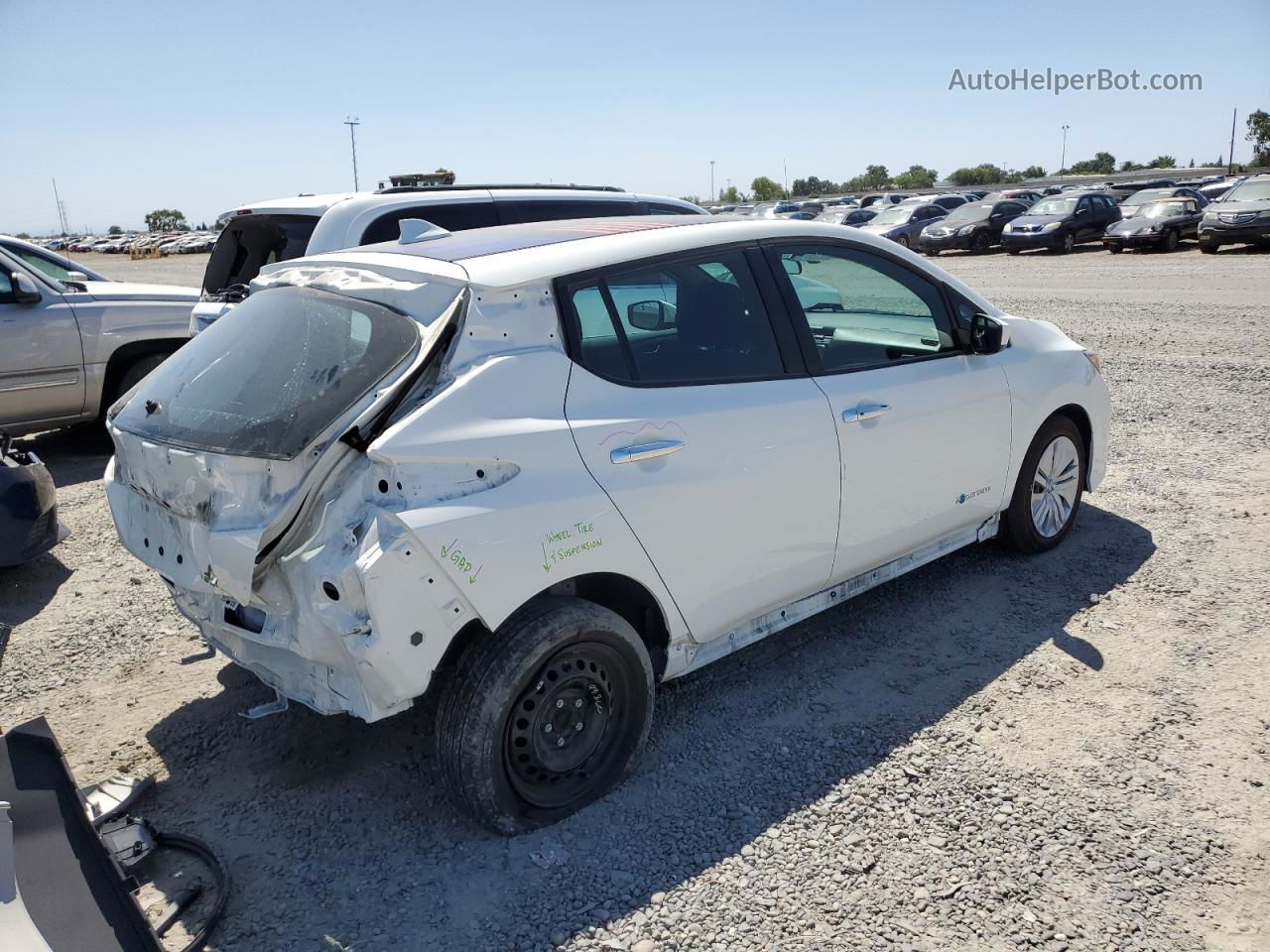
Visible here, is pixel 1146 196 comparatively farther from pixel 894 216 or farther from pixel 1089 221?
pixel 894 216

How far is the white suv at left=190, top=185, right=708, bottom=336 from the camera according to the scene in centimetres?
673

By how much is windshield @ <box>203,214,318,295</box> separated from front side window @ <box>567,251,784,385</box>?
4.60 meters

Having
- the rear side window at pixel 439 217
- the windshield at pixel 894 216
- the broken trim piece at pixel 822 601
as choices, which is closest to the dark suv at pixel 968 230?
the windshield at pixel 894 216

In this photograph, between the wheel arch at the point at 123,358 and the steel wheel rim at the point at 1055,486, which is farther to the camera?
the wheel arch at the point at 123,358

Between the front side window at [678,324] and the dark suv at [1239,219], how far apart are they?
2161cm

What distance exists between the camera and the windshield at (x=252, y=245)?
23.8 ft

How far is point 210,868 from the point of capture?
116 inches

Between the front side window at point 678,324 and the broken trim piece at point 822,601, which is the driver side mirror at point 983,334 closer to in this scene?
the broken trim piece at point 822,601

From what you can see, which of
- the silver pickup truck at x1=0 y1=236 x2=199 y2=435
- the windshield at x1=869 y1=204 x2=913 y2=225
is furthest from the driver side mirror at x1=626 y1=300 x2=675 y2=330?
the windshield at x1=869 y1=204 x2=913 y2=225

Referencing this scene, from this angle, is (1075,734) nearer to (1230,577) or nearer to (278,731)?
(1230,577)

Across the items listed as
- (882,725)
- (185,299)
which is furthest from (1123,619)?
(185,299)

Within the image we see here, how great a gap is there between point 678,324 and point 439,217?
4186 mm

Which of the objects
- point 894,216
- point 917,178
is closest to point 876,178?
point 917,178

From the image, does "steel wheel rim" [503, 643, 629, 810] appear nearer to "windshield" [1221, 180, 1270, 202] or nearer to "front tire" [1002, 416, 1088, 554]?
"front tire" [1002, 416, 1088, 554]
